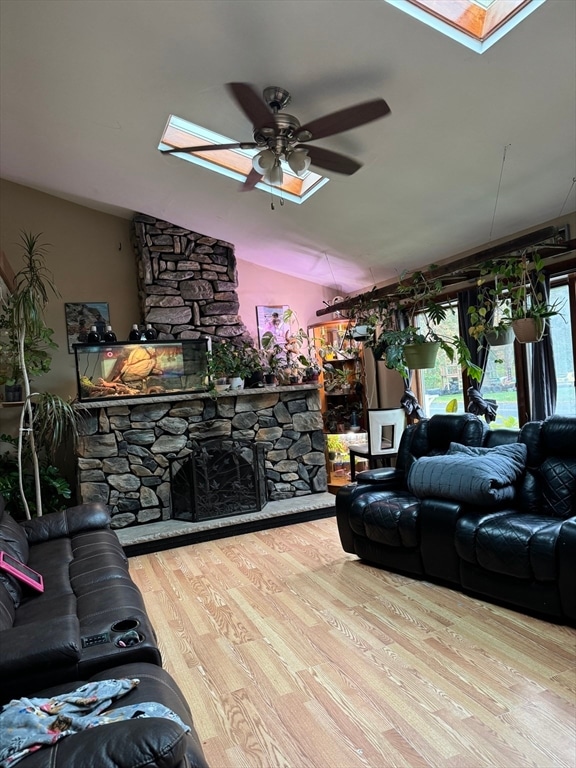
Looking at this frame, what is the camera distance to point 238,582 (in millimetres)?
3439

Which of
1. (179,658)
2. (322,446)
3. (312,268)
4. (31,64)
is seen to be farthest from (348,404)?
(31,64)

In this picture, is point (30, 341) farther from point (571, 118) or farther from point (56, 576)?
point (571, 118)

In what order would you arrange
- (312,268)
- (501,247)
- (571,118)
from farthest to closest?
1. (312,268)
2. (501,247)
3. (571,118)

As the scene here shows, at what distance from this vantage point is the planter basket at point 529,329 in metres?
2.84

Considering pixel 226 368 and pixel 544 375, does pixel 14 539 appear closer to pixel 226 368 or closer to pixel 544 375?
pixel 226 368

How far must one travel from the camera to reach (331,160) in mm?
2822

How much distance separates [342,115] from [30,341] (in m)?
3.26

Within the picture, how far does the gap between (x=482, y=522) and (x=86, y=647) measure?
2.16m

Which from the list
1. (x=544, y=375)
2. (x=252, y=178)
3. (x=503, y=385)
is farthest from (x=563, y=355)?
(x=252, y=178)

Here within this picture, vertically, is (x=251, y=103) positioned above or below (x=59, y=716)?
above

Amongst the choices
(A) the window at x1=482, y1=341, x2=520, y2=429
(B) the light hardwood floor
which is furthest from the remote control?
(A) the window at x1=482, y1=341, x2=520, y2=429

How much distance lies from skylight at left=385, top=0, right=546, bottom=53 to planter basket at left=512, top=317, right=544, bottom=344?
4.66 ft

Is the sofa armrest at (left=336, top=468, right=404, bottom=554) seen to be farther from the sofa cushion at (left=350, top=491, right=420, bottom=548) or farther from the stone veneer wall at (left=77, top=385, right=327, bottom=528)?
the stone veneer wall at (left=77, top=385, right=327, bottom=528)

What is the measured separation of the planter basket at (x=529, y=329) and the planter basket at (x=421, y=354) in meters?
0.49
